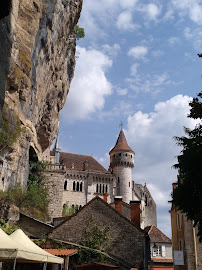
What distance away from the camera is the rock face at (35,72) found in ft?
72.3

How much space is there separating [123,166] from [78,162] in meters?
7.38

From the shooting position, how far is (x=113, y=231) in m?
17.0

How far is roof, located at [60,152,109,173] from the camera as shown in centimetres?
4882

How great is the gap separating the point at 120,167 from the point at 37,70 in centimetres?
2620

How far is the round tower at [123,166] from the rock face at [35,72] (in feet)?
46.9

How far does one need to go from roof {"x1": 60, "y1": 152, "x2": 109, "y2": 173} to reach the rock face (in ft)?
33.5

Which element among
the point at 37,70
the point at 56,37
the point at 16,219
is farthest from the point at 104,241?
the point at 56,37

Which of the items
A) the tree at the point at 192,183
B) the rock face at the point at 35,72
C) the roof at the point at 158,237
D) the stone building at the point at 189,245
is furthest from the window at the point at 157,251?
the tree at the point at 192,183


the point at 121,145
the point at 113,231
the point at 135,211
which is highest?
the point at 121,145

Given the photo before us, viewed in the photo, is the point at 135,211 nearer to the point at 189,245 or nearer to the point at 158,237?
the point at 189,245

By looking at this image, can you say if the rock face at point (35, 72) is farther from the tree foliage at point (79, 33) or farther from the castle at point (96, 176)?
the castle at point (96, 176)

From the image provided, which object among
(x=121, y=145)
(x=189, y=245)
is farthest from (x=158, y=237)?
(x=121, y=145)

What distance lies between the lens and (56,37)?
31.8 meters

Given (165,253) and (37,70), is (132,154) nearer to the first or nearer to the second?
(165,253)
